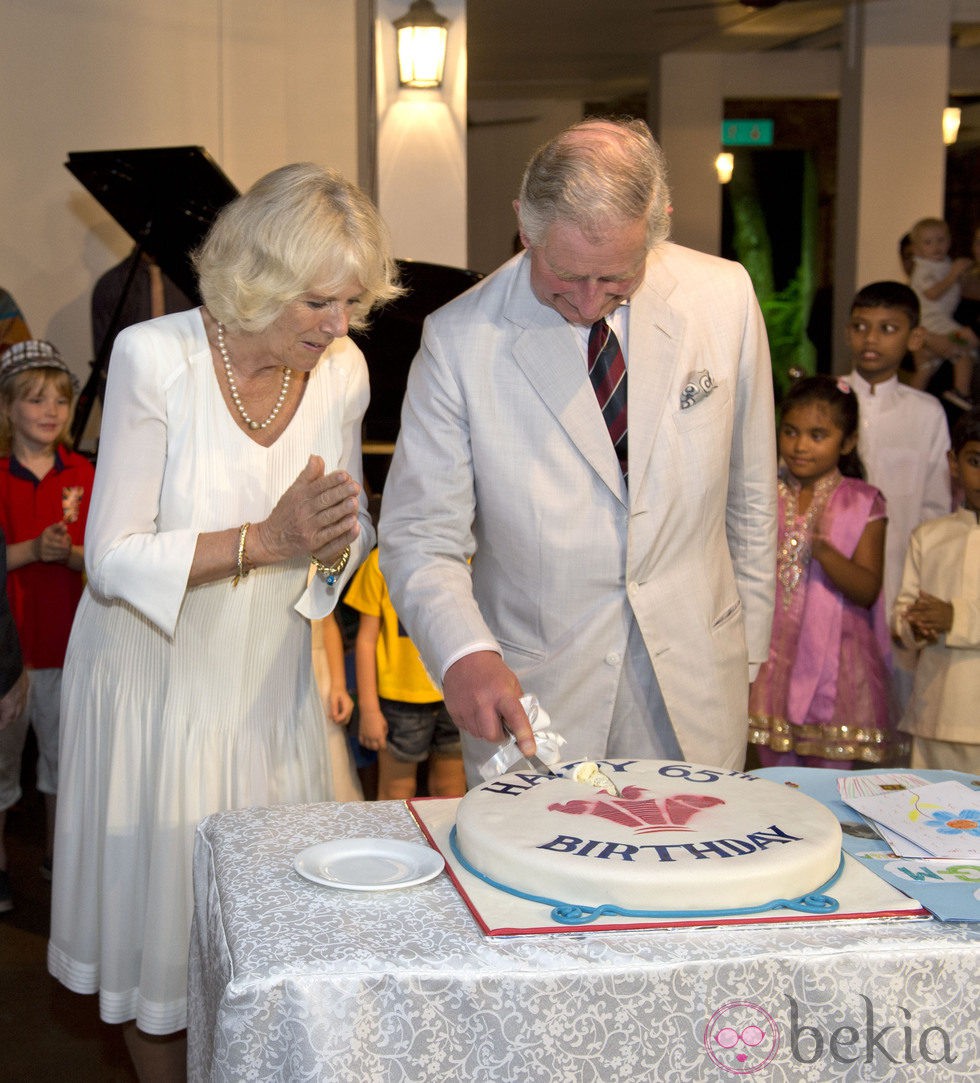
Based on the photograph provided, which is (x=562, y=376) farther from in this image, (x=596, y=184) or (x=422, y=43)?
(x=422, y=43)

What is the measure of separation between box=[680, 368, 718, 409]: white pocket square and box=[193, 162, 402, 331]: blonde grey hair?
545 mm

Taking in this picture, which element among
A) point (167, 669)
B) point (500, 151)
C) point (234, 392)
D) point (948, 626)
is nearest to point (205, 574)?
point (167, 669)

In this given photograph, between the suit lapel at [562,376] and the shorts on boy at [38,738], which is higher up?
the suit lapel at [562,376]

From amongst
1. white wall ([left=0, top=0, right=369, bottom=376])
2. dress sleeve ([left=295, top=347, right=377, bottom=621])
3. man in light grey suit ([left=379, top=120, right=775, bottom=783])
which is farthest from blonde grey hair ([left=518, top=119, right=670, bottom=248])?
white wall ([left=0, top=0, right=369, bottom=376])

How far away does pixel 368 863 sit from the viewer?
4.92 feet

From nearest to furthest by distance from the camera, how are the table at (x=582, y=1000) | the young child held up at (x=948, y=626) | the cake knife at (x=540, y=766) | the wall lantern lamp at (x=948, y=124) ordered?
the table at (x=582, y=1000)
the cake knife at (x=540, y=766)
the young child held up at (x=948, y=626)
the wall lantern lamp at (x=948, y=124)

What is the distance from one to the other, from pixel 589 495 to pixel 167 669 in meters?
0.77

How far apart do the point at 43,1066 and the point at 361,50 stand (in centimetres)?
548

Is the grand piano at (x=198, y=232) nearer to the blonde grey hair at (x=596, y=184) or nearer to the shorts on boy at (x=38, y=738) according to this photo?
the shorts on boy at (x=38, y=738)

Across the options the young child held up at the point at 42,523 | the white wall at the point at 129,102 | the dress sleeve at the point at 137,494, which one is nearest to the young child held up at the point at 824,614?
the dress sleeve at the point at 137,494

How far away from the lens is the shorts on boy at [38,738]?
3797mm

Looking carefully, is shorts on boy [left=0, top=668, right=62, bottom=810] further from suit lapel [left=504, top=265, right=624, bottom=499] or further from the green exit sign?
the green exit sign

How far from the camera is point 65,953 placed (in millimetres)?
2377

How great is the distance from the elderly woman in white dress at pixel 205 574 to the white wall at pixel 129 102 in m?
5.14
